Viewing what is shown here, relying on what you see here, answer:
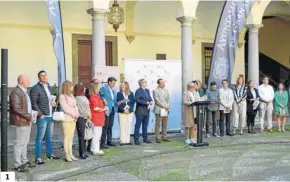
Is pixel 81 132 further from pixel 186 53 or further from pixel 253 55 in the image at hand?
pixel 253 55

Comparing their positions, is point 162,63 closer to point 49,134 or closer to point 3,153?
point 49,134

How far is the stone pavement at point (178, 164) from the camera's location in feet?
25.2

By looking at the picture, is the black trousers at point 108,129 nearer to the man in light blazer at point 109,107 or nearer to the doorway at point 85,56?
the man in light blazer at point 109,107

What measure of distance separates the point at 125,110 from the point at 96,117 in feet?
4.21

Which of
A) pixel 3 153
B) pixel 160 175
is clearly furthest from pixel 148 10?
pixel 3 153

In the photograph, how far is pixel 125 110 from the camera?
35.7 feet

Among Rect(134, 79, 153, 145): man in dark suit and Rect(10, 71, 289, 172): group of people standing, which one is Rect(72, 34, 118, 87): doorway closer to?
Rect(10, 71, 289, 172): group of people standing

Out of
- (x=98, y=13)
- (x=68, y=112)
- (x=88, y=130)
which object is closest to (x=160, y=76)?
(x=98, y=13)

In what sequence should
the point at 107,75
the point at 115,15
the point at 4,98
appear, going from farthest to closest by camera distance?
Result: the point at 115,15, the point at 107,75, the point at 4,98

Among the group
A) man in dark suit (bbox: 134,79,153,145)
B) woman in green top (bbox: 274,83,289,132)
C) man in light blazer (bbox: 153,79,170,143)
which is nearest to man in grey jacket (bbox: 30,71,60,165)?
man in dark suit (bbox: 134,79,153,145)

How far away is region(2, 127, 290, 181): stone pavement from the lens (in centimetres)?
768

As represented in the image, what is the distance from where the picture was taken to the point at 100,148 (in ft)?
34.2

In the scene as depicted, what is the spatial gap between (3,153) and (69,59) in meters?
10.4

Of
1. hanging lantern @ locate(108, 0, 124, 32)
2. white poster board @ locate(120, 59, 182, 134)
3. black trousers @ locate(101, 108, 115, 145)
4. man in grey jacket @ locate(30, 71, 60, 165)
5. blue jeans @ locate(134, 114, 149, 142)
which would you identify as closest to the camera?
man in grey jacket @ locate(30, 71, 60, 165)
